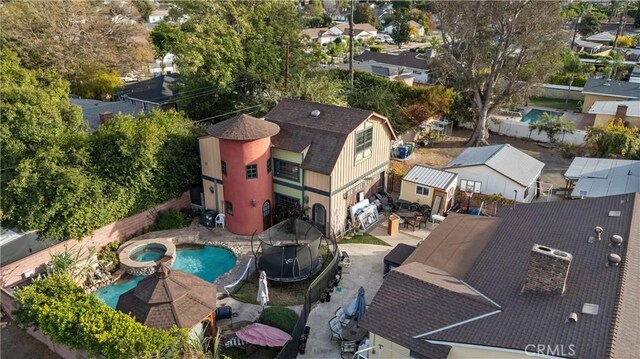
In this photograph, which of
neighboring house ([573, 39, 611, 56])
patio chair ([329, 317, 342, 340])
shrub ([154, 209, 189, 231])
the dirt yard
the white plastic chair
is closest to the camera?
patio chair ([329, 317, 342, 340])

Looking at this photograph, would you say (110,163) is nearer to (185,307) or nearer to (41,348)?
(41,348)

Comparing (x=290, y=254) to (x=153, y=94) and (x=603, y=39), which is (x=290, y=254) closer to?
(x=153, y=94)

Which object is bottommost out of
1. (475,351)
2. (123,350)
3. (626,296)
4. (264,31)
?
(123,350)

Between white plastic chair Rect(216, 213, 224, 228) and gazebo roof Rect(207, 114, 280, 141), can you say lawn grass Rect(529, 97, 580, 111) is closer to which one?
gazebo roof Rect(207, 114, 280, 141)

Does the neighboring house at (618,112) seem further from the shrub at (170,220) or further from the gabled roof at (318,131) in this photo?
the shrub at (170,220)

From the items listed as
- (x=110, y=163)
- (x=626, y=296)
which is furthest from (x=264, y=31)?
(x=626, y=296)

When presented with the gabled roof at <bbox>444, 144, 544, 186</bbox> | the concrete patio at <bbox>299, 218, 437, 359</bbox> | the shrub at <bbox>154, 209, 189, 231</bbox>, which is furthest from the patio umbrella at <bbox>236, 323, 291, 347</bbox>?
the gabled roof at <bbox>444, 144, 544, 186</bbox>
